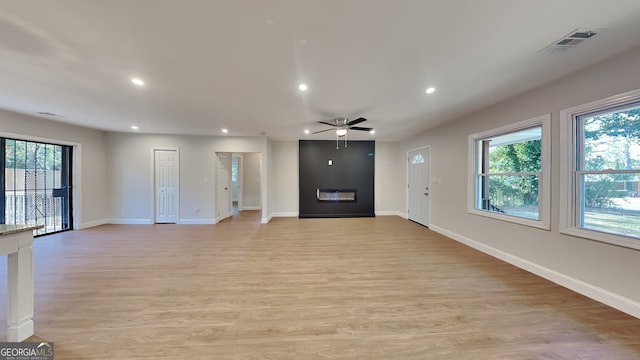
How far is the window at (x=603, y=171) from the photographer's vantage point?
224 cm

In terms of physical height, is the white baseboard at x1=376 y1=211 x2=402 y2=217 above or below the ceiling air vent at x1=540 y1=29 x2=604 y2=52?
below

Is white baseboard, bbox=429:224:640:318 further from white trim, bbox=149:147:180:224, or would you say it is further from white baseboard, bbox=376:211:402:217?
white trim, bbox=149:147:180:224

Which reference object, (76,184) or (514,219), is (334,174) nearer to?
(514,219)

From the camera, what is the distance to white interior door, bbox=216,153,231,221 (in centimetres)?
677

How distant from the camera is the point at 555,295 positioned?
247 centimetres

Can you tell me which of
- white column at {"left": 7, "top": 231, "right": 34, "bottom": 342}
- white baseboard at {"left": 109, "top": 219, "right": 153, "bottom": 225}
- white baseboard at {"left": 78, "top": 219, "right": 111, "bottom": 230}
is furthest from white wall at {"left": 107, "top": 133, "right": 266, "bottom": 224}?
white column at {"left": 7, "top": 231, "right": 34, "bottom": 342}

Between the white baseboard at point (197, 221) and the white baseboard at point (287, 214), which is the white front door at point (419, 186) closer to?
the white baseboard at point (287, 214)

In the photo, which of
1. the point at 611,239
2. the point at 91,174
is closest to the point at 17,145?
the point at 91,174

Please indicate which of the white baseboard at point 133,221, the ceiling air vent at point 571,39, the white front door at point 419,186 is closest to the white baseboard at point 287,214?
the white baseboard at point 133,221

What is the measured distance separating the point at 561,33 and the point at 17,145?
8.54m

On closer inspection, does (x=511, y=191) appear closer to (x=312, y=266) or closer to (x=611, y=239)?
(x=611, y=239)

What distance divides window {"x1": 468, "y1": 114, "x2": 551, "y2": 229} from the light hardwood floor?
32.5 inches

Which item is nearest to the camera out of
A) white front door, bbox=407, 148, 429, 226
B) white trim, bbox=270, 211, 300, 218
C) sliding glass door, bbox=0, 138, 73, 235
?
sliding glass door, bbox=0, 138, 73, 235

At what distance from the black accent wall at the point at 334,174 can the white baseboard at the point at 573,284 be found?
3790mm
